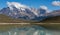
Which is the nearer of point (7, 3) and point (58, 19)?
point (7, 3)

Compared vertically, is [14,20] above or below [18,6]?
below

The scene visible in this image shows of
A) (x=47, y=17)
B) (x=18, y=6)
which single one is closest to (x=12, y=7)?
(x=18, y=6)

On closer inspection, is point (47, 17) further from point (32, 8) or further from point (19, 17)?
point (19, 17)

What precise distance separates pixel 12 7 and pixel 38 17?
4.03 m

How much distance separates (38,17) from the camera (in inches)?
866

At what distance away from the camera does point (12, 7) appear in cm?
2302

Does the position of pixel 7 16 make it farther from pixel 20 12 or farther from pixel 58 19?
pixel 58 19

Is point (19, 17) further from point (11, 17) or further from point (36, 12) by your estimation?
point (36, 12)

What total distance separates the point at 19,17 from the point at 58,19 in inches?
216

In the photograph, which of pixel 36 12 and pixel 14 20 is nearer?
pixel 14 20

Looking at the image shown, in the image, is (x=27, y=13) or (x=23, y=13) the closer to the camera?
(x=23, y=13)

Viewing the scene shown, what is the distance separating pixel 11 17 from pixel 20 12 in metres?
1.41

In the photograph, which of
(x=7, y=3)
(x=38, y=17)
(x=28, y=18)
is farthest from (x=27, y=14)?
(x=7, y=3)

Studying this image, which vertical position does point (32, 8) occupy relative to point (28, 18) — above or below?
above
